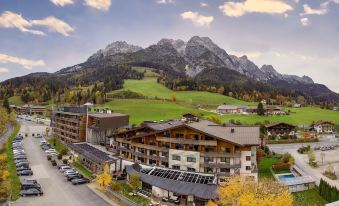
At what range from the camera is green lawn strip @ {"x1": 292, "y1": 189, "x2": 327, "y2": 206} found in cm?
6773

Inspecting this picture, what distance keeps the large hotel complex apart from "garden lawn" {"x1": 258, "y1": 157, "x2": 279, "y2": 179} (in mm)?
9240

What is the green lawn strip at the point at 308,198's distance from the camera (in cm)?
6773

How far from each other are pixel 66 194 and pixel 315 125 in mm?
146790

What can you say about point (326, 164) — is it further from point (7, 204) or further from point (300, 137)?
point (7, 204)

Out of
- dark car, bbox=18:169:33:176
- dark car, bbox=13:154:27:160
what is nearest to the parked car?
dark car, bbox=18:169:33:176

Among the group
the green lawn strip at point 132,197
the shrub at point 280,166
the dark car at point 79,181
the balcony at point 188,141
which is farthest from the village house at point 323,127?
the dark car at point 79,181

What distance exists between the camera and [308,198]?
236ft

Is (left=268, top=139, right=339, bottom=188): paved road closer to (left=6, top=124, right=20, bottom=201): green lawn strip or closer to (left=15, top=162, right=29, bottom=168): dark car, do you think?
(left=6, top=124, right=20, bottom=201): green lawn strip

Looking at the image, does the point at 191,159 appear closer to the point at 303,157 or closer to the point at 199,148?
the point at 199,148

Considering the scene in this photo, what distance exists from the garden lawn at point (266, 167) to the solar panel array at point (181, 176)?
1993 cm

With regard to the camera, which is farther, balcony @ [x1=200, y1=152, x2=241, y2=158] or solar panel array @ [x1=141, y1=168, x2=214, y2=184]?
balcony @ [x1=200, y1=152, x2=241, y2=158]

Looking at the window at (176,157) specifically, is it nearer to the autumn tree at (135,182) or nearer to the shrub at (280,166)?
the autumn tree at (135,182)

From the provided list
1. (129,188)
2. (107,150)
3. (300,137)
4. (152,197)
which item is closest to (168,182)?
(152,197)

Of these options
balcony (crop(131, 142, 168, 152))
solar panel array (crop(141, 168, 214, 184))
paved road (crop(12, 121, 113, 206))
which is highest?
balcony (crop(131, 142, 168, 152))
